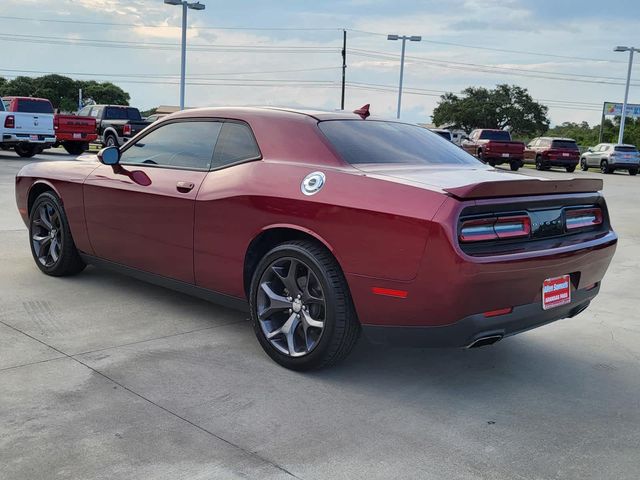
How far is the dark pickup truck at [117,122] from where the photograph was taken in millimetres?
24953

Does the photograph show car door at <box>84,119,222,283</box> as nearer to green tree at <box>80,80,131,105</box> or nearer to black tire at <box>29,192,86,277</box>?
black tire at <box>29,192,86,277</box>

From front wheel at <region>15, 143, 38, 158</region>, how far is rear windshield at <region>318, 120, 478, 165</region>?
65.2 ft

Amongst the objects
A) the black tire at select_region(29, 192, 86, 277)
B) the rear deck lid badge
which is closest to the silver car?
the black tire at select_region(29, 192, 86, 277)

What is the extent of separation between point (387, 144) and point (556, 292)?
1389mm

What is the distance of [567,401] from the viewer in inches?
148

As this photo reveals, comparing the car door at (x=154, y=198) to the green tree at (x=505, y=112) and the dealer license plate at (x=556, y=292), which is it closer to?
the dealer license plate at (x=556, y=292)

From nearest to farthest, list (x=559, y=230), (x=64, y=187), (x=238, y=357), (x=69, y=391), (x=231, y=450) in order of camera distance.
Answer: (x=231, y=450)
(x=69, y=391)
(x=559, y=230)
(x=238, y=357)
(x=64, y=187)

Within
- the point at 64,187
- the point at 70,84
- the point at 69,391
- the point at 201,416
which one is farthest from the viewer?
the point at 70,84

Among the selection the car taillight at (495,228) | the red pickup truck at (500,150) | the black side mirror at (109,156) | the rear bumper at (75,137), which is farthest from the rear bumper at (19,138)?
the car taillight at (495,228)

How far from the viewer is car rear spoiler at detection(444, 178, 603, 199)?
3402 millimetres

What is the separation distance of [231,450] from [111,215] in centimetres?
274

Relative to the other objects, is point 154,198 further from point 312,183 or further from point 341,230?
point 341,230

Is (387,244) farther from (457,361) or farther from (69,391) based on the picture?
(69,391)

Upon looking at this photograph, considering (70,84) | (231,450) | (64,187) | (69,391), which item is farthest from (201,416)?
(70,84)
